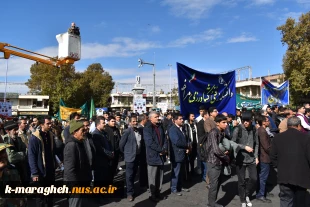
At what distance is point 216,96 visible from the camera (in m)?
8.81

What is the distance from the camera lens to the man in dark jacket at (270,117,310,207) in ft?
13.6

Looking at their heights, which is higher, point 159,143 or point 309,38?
point 309,38

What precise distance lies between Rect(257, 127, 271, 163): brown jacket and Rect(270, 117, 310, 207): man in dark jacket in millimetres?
1466

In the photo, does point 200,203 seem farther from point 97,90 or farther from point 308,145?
point 97,90

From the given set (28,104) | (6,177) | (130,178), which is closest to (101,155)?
(130,178)

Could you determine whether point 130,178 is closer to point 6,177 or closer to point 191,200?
point 191,200

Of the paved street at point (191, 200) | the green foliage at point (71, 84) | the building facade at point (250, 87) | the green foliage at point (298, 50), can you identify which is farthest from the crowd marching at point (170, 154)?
the building facade at point (250, 87)

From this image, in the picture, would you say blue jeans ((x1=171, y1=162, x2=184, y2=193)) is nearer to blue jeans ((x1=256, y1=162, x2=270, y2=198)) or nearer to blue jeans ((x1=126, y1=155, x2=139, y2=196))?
blue jeans ((x1=126, y1=155, x2=139, y2=196))

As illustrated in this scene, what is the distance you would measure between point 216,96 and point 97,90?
3712 centimetres

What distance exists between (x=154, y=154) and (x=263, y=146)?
94.8 inches

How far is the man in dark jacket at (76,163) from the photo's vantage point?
3922 millimetres

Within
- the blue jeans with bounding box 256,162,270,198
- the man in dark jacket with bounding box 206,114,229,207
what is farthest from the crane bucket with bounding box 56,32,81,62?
the blue jeans with bounding box 256,162,270,198

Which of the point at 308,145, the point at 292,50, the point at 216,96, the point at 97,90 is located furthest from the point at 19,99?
the point at 308,145

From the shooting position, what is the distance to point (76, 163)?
397 cm
